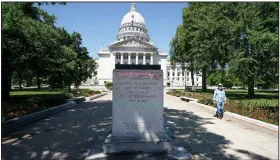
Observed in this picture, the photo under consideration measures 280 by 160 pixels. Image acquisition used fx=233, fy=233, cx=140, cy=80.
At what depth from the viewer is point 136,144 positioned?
218 inches

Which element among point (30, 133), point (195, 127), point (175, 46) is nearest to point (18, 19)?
point (30, 133)

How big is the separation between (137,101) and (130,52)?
87.8 metres

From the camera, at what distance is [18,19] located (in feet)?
56.3

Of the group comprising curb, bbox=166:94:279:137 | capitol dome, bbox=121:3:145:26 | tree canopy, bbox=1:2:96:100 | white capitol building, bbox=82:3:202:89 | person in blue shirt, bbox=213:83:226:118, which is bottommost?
curb, bbox=166:94:279:137

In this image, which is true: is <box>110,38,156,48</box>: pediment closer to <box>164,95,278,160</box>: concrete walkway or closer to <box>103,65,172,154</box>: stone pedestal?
<box>164,95,278,160</box>: concrete walkway

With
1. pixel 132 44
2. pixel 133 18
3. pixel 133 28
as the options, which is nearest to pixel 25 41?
pixel 132 44

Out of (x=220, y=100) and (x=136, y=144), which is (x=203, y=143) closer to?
(x=136, y=144)

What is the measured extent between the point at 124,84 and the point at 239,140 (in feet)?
13.6

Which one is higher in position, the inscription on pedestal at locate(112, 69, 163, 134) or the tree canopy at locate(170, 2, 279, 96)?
the tree canopy at locate(170, 2, 279, 96)

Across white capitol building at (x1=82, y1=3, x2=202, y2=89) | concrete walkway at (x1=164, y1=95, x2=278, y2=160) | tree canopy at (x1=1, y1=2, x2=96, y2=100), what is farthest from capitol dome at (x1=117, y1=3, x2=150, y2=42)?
concrete walkway at (x1=164, y1=95, x2=278, y2=160)

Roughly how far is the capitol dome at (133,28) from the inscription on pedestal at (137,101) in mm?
93905

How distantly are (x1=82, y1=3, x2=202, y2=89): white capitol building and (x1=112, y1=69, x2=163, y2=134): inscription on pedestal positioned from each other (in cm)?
8205

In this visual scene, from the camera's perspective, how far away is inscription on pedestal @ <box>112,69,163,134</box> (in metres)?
5.61

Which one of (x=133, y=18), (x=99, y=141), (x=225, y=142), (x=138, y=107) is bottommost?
(x=225, y=142)
